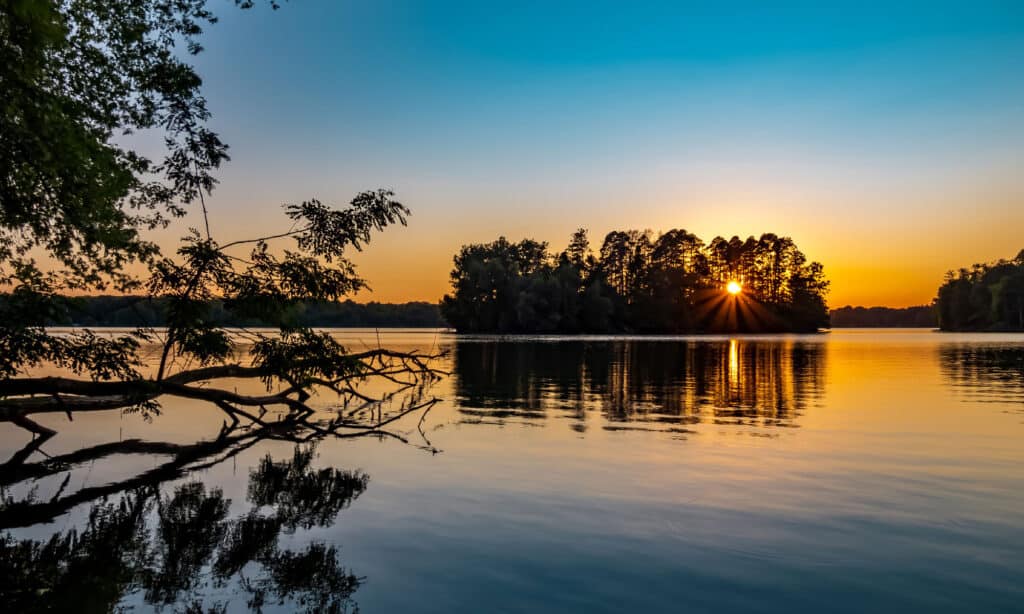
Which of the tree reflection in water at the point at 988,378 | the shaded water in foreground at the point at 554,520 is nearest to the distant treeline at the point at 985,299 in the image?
the tree reflection in water at the point at 988,378

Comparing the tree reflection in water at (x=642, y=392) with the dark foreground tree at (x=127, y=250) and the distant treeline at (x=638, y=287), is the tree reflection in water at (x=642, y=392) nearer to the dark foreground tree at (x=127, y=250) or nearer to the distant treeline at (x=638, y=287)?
the dark foreground tree at (x=127, y=250)

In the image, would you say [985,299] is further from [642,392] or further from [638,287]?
[642,392]

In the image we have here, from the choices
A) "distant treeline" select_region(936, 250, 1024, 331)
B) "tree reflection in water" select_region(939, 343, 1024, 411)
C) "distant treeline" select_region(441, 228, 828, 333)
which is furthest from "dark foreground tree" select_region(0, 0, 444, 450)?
"distant treeline" select_region(936, 250, 1024, 331)

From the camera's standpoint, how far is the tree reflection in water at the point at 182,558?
654 cm

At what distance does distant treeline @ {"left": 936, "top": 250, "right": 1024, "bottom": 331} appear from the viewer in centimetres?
15238

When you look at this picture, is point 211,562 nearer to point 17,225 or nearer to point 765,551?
point 765,551

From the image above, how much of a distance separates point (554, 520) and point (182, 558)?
4883 millimetres

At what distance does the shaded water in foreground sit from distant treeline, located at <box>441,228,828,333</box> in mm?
109483

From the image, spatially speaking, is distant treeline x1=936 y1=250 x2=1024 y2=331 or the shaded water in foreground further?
distant treeline x1=936 y1=250 x2=1024 y2=331

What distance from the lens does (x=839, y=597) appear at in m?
6.54

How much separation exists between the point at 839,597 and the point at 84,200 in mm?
13418

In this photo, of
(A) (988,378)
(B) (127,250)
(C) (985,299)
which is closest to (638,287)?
(C) (985,299)

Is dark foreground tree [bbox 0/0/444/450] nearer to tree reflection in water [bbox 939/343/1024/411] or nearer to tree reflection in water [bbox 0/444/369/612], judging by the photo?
tree reflection in water [bbox 0/444/369/612]

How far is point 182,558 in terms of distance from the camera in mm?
7672
